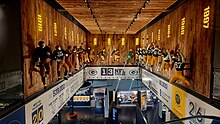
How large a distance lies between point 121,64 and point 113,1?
8890 mm

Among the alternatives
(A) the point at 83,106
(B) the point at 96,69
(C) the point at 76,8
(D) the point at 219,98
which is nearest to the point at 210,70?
(D) the point at 219,98

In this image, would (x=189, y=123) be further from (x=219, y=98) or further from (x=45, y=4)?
(x=45, y=4)

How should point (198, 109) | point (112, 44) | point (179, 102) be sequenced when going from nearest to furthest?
1. point (198, 109)
2. point (179, 102)
3. point (112, 44)

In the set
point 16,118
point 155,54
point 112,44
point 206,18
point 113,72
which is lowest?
point 113,72

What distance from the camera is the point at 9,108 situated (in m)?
3.22

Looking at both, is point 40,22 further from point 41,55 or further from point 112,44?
point 112,44

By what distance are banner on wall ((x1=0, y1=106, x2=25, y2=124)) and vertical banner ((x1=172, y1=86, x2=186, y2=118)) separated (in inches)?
146

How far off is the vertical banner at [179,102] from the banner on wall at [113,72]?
717cm

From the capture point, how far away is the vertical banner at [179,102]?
5.15m

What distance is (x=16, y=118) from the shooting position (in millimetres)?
3314

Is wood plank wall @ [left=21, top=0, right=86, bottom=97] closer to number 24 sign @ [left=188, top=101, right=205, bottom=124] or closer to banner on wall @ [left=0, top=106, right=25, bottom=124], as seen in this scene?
banner on wall @ [left=0, top=106, right=25, bottom=124]

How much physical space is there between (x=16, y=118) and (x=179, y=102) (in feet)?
13.0

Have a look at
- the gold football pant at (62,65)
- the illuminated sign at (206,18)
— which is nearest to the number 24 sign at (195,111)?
the illuminated sign at (206,18)

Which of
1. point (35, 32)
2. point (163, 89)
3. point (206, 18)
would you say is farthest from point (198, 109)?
point (35, 32)
